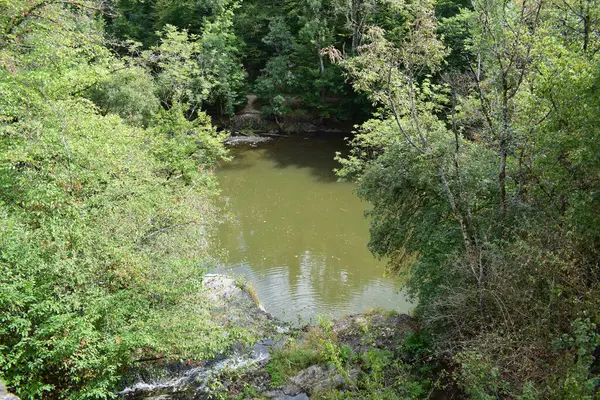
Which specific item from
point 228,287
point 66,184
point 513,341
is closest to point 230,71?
point 228,287

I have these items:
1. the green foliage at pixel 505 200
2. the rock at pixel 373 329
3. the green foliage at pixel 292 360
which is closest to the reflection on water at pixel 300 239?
the rock at pixel 373 329

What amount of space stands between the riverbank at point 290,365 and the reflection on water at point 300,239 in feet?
4.88

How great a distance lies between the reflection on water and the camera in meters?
14.1

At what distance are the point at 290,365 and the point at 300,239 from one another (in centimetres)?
806

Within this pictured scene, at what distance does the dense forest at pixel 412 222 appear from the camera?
20.8 feet

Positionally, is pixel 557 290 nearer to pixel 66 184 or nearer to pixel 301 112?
pixel 66 184

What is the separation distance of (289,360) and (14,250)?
20.5 ft

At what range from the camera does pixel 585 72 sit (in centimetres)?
689

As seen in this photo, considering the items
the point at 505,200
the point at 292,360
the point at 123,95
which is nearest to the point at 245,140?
the point at 123,95

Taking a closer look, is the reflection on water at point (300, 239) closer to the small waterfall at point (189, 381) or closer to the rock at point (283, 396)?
the small waterfall at point (189, 381)

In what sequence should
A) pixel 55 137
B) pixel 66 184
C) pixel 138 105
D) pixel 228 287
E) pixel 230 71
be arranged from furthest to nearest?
pixel 230 71 → pixel 138 105 → pixel 228 287 → pixel 55 137 → pixel 66 184

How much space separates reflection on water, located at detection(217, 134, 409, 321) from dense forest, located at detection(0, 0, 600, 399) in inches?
111

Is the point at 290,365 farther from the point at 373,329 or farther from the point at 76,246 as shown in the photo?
the point at 76,246

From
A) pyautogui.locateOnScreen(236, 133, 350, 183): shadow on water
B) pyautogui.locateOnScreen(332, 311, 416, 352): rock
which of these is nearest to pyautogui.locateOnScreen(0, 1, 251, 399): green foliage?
pyautogui.locateOnScreen(332, 311, 416, 352): rock
